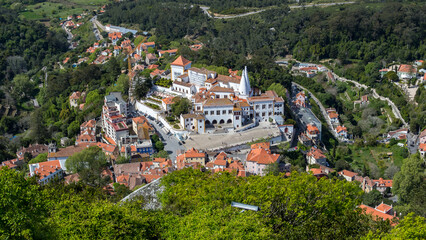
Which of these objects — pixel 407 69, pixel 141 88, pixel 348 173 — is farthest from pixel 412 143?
pixel 141 88

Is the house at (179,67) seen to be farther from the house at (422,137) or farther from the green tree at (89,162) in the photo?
the house at (422,137)

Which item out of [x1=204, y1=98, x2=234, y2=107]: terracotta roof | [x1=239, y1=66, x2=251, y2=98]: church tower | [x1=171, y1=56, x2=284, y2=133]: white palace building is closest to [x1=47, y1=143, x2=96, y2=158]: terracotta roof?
[x1=171, y1=56, x2=284, y2=133]: white palace building

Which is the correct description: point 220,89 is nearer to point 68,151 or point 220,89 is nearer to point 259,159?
point 259,159

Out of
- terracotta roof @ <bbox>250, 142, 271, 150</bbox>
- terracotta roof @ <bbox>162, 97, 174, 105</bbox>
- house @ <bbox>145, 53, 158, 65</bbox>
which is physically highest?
terracotta roof @ <bbox>162, 97, 174, 105</bbox>

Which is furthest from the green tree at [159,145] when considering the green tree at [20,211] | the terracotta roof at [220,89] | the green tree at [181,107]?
the green tree at [20,211]

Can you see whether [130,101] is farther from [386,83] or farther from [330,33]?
[330,33]

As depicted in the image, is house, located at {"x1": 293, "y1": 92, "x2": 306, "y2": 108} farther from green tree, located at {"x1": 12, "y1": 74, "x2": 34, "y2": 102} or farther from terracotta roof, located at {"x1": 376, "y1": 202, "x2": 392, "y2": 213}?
green tree, located at {"x1": 12, "y1": 74, "x2": 34, "y2": 102}
